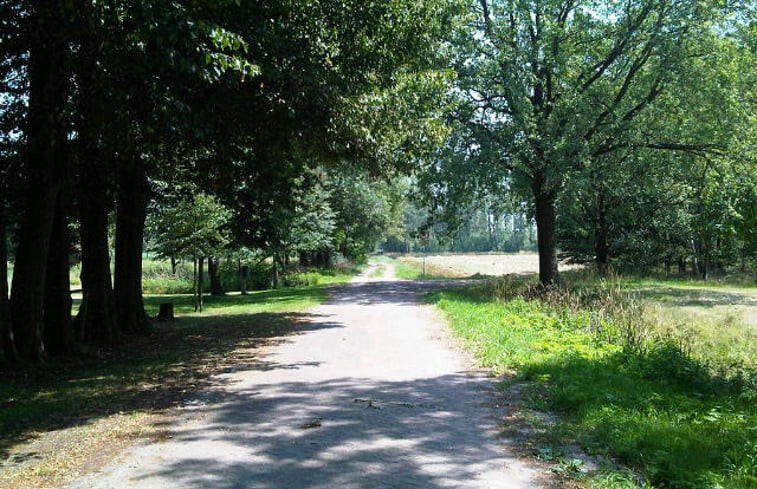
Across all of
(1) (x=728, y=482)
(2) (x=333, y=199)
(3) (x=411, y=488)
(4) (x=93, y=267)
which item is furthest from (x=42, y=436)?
(2) (x=333, y=199)

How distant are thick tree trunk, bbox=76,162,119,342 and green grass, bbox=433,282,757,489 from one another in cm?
795

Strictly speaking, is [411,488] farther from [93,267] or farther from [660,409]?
[93,267]

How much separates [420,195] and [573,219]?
13.9 meters

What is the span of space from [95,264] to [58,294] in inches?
68.7

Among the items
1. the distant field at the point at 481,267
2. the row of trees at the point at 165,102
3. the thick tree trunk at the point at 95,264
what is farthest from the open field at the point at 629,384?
the distant field at the point at 481,267

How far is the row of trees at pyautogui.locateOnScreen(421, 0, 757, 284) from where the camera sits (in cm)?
1942

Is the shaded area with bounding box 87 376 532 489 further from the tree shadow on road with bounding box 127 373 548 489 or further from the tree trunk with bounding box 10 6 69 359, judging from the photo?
the tree trunk with bounding box 10 6 69 359

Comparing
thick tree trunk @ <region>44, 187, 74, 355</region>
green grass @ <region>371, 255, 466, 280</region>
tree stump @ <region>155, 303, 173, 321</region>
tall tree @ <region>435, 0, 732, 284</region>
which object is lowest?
green grass @ <region>371, 255, 466, 280</region>

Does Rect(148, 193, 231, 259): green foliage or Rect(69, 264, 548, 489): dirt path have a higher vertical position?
Rect(148, 193, 231, 259): green foliage

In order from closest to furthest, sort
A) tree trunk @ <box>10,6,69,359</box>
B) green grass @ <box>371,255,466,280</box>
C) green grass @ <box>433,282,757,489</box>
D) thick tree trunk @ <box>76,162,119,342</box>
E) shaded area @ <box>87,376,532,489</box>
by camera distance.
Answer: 1. shaded area @ <box>87,376,532,489</box>
2. green grass @ <box>433,282,757,489</box>
3. tree trunk @ <box>10,6,69,359</box>
4. thick tree trunk @ <box>76,162,119,342</box>
5. green grass @ <box>371,255,466,280</box>

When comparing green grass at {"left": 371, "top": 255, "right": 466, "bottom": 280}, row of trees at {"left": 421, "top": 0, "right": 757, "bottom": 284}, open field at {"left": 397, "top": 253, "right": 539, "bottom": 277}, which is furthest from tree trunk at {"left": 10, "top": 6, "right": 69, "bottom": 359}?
open field at {"left": 397, "top": 253, "right": 539, "bottom": 277}

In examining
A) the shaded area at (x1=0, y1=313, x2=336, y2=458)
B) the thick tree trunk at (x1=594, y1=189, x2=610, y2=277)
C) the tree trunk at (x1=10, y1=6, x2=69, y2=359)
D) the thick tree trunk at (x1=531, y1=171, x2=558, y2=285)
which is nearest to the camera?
the shaded area at (x1=0, y1=313, x2=336, y2=458)

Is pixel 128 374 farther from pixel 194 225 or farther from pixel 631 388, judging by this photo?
pixel 194 225

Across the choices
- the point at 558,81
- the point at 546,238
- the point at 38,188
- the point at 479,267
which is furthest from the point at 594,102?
the point at 479,267
